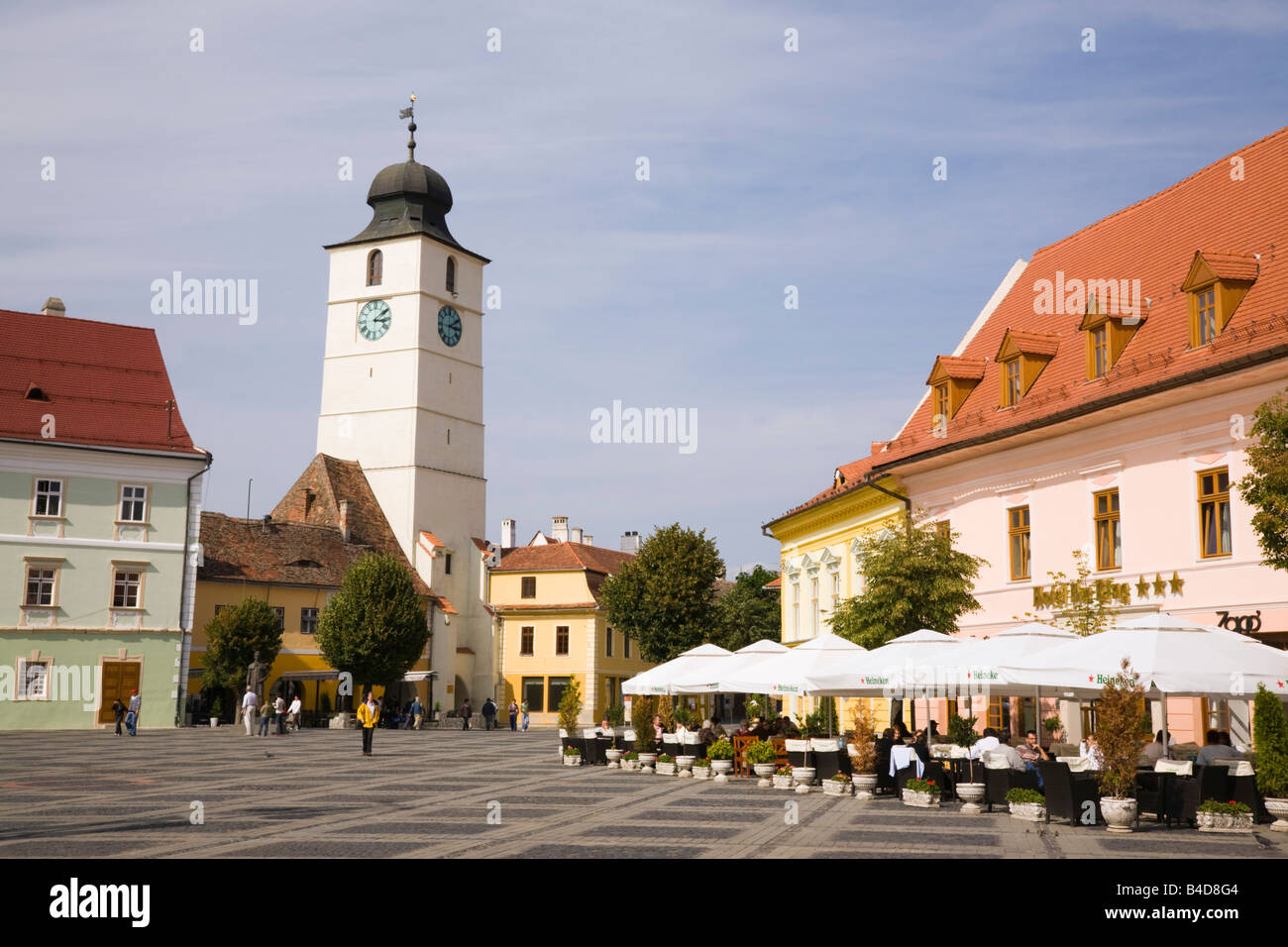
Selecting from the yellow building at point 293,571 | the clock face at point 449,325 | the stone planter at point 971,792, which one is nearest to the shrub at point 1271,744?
the stone planter at point 971,792

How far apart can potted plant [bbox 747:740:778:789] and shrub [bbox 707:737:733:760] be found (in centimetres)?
93

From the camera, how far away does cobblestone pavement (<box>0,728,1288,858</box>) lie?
41.9 feet

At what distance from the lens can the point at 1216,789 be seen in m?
15.8

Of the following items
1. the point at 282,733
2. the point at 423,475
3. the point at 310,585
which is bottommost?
the point at 282,733

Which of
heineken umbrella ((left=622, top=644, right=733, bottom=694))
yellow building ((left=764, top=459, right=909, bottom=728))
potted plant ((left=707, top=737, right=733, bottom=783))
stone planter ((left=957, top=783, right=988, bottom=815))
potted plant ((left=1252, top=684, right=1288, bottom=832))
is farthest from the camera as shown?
yellow building ((left=764, top=459, right=909, bottom=728))

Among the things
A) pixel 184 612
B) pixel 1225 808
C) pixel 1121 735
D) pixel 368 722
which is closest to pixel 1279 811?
pixel 1225 808

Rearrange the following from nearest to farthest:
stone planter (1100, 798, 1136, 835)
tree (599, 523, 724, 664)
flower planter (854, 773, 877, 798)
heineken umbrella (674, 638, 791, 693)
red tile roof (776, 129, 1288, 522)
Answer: stone planter (1100, 798, 1136, 835) → flower planter (854, 773, 877, 798) → red tile roof (776, 129, 1288, 522) → heineken umbrella (674, 638, 791, 693) → tree (599, 523, 724, 664)

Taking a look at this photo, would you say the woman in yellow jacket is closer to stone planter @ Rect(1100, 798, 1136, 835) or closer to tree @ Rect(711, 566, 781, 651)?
stone planter @ Rect(1100, 798, 1136, 835)

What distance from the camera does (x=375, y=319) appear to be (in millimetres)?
75438

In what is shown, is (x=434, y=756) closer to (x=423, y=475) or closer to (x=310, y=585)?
(x=310, y=585)

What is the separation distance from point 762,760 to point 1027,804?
6.71 m

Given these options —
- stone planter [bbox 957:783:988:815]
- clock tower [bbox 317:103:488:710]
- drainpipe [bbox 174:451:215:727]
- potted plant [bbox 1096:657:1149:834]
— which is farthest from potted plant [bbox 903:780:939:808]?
clock tower [bbox 317:103:488:710]
